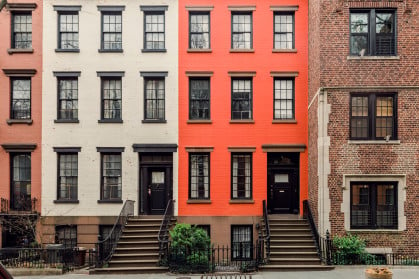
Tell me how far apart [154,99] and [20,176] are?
734cm

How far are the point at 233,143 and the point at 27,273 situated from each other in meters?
10.3

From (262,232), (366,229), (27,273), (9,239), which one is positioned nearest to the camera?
(27,273)

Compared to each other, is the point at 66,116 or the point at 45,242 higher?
the point at 66,116

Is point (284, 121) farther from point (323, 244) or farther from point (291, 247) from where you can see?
point (323, 244)

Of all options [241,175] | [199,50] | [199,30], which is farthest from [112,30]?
[241,175]

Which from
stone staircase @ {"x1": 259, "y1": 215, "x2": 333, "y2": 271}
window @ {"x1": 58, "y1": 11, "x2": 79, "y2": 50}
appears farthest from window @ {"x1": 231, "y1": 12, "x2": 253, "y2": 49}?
stone staircase @ {"x1": 259, "y1": 215, "x2": 333, "y2": 271}

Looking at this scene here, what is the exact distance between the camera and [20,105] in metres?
21.6

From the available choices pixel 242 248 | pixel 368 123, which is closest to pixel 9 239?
pixel 242 248

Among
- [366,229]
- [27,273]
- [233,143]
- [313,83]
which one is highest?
[313,83]

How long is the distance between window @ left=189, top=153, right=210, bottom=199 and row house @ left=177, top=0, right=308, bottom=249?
0.05m

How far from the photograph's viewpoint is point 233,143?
21.2 metres

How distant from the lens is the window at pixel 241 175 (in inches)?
835

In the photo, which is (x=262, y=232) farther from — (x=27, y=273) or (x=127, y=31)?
(x=127, y=31)

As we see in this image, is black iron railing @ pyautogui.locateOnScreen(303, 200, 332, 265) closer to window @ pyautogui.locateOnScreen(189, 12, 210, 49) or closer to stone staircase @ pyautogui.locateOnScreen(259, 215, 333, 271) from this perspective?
stone staircase @ pyautogui.locateOnScreen(259, 215, 333, 271)
